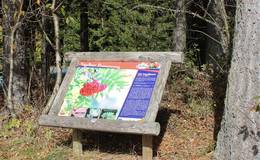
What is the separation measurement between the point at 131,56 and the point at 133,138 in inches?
46.7

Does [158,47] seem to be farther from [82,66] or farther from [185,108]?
[82,66]

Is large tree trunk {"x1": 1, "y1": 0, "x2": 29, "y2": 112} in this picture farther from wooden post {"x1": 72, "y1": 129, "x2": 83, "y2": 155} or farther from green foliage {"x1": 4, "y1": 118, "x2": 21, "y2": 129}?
wooden post {"x1": 72, "y1": 129, "x2": 83, "y2": 155}

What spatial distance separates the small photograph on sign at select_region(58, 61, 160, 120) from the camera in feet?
17.4

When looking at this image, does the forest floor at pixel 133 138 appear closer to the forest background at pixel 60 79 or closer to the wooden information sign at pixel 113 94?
the forest background at pixel 60 79

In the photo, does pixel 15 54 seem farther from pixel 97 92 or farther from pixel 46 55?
pixel 97 92

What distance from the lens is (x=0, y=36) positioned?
7352mm

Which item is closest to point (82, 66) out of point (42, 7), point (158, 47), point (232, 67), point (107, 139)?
point (107, 139)

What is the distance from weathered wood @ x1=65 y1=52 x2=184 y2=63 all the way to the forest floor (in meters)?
1.15

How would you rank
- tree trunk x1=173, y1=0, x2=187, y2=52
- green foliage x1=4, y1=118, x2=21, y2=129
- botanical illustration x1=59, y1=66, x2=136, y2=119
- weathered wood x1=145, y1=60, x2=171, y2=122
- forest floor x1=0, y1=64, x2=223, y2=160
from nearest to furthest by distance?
1. weathered wood x1=145, y1=60, x2=171, y2=122
2. botanical illustration x1=59, y1=66, x2=136, y2=119
3. forest floor x1=0, y1=64, x2=223, y2=160
4. green foliage x1=4, y1=118, x2=21, y2=129
5. tree trunk x1=173, y1=0, x2=187, y2=52

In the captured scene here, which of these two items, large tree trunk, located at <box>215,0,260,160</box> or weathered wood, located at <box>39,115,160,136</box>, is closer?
large tree trunk, located at <box>215,0,260,160</box>

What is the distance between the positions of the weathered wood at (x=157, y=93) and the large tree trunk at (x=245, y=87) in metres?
0.80

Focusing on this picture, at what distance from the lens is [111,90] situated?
18.2ft

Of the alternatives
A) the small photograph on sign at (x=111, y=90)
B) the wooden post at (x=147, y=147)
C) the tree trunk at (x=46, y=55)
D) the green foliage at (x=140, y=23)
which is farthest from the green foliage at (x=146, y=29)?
the wooden post at (x=147, y=147)

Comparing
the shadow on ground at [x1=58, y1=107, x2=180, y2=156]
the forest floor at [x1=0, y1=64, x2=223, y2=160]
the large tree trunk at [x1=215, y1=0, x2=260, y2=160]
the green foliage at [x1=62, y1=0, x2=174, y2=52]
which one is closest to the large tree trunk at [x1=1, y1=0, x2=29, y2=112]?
the forest floor at [x1=0, y1=64, x2=223, y2=160]
